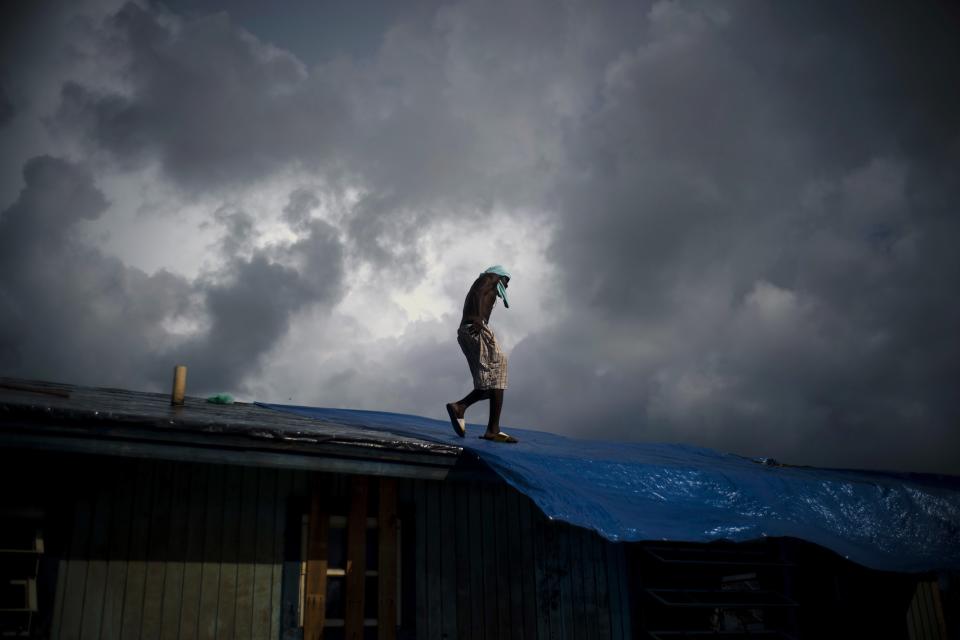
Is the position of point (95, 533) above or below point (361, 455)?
below

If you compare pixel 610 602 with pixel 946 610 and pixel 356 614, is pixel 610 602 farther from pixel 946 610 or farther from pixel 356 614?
pixel 946 610

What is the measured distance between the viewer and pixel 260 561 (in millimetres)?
5738

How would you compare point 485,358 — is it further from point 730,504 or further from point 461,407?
point 730,504

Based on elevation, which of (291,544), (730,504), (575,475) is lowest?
(291,544)

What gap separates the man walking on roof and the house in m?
0.72

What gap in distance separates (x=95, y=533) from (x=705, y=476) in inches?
206

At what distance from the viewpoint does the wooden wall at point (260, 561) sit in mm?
5230

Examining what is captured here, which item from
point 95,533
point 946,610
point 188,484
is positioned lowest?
point 946,610

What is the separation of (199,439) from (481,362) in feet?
10.00

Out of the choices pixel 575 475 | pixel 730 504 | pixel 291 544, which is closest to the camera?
pixel 291 544

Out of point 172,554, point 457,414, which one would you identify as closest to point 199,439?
point 172,554

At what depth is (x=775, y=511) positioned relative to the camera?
21.6ft

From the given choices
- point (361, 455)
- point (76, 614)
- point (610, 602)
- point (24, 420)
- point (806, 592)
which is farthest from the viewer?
point (806, 592)

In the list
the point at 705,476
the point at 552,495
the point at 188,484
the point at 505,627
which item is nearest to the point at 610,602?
the point at 505,627
